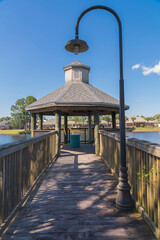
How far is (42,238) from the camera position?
222 cm

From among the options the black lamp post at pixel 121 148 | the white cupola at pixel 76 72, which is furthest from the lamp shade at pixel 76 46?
the white cupola at pixel 76 72

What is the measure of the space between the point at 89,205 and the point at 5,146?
7.06 ft

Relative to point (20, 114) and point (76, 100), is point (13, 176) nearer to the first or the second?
point (76, 100)

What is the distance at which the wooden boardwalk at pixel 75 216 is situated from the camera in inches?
90.4

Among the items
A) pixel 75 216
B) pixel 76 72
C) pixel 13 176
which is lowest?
pixel 75 216

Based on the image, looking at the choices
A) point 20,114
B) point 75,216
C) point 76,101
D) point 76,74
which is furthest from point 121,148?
point 20,114

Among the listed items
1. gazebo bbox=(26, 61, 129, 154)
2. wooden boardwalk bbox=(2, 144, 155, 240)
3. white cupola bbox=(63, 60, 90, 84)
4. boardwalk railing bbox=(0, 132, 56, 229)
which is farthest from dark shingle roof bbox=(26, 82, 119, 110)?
boardwalk railing bbox=(0, 132, 56, 229)

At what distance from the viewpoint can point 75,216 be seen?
9.12ft

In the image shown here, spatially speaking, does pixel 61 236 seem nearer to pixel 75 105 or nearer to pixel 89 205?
pixel 89 205

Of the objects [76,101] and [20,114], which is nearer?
[76,101]

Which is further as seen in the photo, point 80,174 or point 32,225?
point 80,174

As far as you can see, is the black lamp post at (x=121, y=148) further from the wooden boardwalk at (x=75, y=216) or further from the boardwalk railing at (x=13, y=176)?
the boardwalk railing at (x=13, y=176)

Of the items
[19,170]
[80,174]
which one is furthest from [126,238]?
[80,174]

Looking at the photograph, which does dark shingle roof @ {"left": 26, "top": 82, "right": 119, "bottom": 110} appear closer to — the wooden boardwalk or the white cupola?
the white cupola
